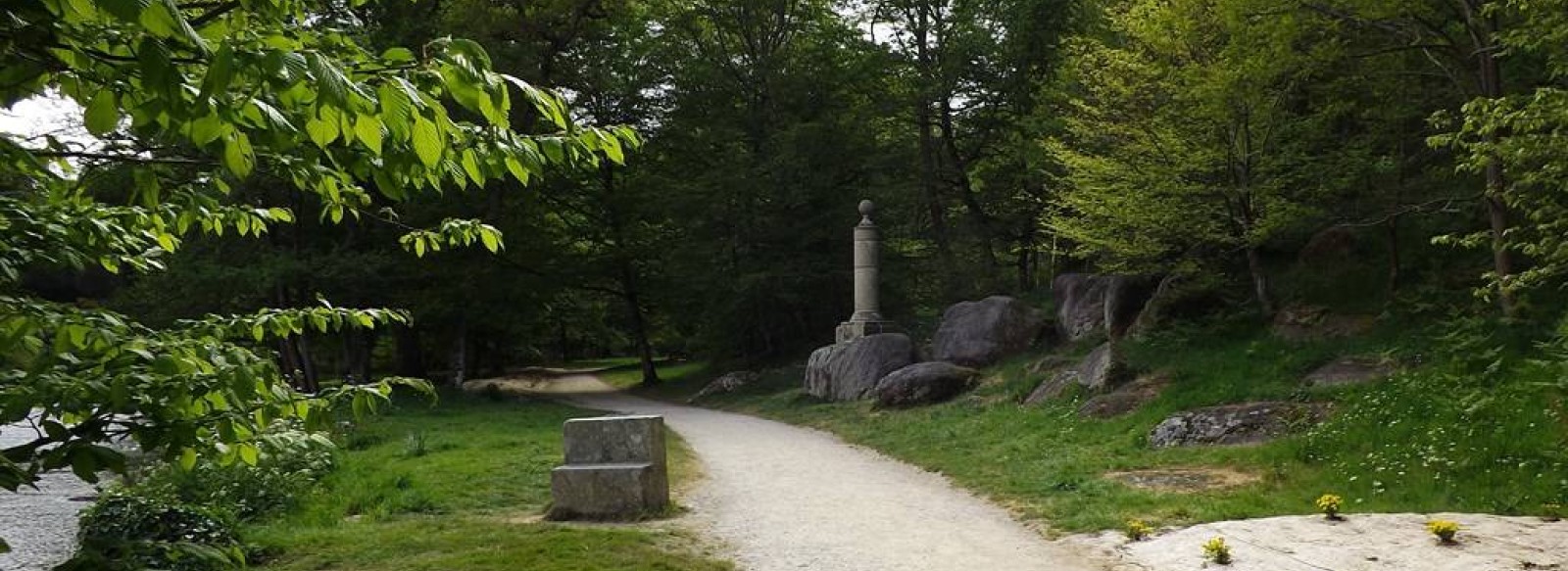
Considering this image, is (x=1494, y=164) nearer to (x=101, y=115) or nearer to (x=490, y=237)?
(x=490, y=237)

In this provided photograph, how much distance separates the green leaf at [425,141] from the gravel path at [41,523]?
798 cm

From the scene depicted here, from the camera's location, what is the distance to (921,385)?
18.1 metres

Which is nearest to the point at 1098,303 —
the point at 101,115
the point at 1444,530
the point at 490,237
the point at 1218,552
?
the point at 1444,530

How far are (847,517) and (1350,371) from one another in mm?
7447

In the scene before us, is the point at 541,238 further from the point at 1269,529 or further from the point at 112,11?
the point at 112,11

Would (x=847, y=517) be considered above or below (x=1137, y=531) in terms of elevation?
below

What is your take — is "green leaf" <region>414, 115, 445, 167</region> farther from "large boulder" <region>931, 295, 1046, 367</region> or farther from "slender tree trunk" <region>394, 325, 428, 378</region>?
"slender tree trunk" <region>394, 325, 428, 378</region>

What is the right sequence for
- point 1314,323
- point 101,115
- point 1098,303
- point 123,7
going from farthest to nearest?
point 1098,303, point 1314,323, point 101,115, point 123,7

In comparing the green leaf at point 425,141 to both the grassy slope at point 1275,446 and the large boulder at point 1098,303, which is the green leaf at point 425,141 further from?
the large boulder at point 1098,303

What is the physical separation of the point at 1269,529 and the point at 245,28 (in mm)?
7054

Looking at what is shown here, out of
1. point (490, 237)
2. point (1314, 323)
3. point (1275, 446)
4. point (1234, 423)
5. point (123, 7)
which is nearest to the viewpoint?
point (123, 7)

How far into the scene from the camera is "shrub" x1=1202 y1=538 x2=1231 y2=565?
6395 mm

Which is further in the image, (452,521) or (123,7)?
(452,521)

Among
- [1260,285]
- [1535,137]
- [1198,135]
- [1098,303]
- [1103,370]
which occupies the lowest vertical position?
[1103,370]
